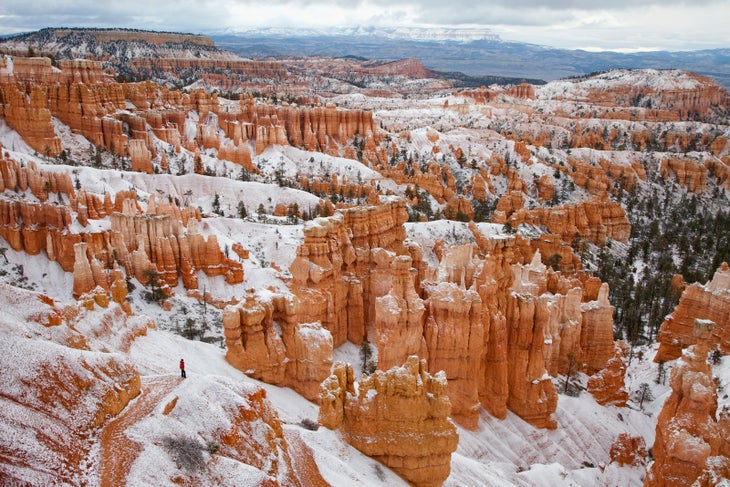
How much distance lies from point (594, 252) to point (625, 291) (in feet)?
45.7

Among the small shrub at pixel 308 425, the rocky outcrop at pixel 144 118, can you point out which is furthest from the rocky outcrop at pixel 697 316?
the rocky outcrop at pixel 144 118

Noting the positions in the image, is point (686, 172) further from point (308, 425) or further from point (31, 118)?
point (308, 425)

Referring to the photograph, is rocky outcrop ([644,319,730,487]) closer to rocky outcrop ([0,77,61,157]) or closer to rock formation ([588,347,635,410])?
rock formation ([588,347,635,410])

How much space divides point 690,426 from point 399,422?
9.90 metres

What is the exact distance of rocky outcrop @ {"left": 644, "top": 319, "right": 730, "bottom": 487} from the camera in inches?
655

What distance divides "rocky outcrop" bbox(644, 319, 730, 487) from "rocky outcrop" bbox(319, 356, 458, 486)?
771 cm

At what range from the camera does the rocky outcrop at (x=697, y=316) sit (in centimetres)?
3077

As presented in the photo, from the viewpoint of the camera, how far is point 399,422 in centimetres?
1415

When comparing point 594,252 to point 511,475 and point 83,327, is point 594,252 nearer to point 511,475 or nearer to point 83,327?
point 511,475

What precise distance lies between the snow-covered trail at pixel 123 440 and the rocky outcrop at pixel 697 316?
2911 cm

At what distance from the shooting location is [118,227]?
32.7m

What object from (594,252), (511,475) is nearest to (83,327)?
(511,475)

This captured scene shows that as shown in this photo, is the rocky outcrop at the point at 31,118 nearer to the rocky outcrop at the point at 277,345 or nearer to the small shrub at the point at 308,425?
the rocky outcrop at the point at 277,345

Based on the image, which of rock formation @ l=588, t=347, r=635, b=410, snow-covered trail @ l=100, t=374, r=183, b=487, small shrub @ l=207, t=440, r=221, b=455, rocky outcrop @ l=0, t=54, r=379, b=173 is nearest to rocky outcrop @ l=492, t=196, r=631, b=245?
rock formation @ l=588, t=347, r=635, b=410
